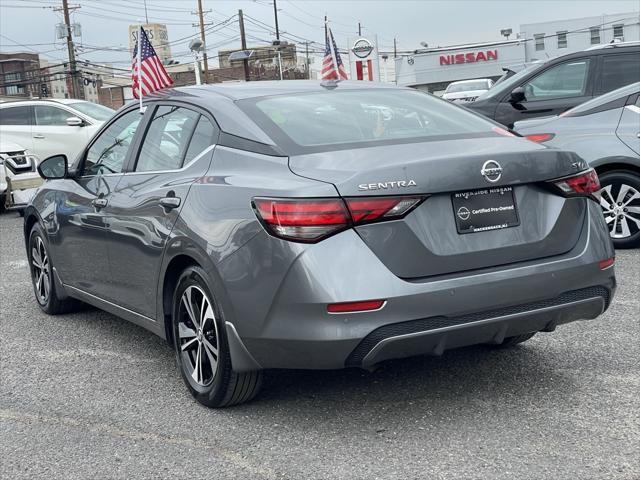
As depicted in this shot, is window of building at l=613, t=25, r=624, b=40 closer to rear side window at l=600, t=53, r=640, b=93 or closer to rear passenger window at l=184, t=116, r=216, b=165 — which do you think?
rear side window at l=600, t=53, r=640, b=93

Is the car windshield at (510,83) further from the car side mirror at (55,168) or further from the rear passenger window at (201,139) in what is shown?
the rear passenger window at (201,139)

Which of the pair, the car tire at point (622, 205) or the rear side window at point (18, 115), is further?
the rear side window at point (18, 115)

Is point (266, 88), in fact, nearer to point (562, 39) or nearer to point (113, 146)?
point (113, 146)

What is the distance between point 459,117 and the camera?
4836mm

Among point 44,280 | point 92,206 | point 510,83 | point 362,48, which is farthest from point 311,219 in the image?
point 362,48

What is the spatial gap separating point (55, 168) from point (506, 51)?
2697 inches

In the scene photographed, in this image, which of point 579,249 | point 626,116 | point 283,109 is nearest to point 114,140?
point 283,109

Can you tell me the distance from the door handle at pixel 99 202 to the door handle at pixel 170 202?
2.82 feet

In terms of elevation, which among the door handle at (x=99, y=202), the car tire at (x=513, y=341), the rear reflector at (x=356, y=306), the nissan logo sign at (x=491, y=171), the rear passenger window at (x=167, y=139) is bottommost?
the car tire at (x=513, y=341)

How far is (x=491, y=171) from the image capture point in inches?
155

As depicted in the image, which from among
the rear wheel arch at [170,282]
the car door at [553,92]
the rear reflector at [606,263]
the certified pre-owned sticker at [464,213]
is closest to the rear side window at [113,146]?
the rear wheel arch at [170,282]

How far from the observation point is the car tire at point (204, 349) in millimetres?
4245

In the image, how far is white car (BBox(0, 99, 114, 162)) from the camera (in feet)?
55.5

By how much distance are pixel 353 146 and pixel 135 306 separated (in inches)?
69.3
